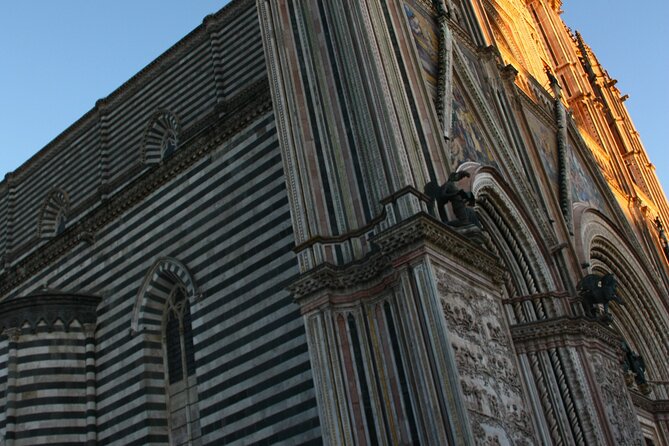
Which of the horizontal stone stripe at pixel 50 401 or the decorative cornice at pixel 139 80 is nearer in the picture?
the horizontal stone stripe at pixel 50 401

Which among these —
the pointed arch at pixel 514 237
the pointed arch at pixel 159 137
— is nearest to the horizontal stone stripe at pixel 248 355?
the pointed arch at pixel 514 237

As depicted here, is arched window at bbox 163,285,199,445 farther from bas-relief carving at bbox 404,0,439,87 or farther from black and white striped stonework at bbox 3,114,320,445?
bas-relief carving at bbox 404,0,439,87

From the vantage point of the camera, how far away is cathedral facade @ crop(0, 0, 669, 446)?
1123 centimetres

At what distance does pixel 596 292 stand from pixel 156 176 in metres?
8.90

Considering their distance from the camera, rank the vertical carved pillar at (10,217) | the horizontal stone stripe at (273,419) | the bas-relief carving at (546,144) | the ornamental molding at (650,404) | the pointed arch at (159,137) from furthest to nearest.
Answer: the vertical carved pillar at (10,217) < the pointed arch at (159,137) < the bas-relief carving at (546,144) < the ornamental molding at (650,404) < the horizontal stone stripe at (273,419)

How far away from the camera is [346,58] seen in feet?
45.4

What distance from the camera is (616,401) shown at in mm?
15133

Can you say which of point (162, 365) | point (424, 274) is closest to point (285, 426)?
point (424, 274)

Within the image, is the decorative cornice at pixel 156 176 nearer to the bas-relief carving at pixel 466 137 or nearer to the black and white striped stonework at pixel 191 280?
the black and white striped stonework at pixel 191 280

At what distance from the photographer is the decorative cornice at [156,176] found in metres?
15.6

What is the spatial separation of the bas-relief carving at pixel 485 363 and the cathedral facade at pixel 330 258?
0.15ft

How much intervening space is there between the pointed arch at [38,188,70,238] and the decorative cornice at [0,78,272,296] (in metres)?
1.46

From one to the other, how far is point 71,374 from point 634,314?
13490 mm

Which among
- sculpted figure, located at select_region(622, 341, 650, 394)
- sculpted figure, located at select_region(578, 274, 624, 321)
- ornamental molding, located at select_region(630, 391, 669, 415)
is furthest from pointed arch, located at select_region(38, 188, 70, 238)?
ornamental molding, located at select_region(630, 391, 669, 415)
